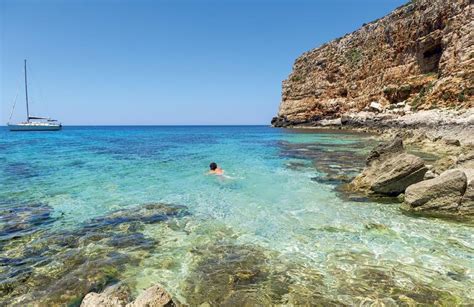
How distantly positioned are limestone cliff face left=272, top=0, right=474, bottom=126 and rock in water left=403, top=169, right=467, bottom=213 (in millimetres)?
29983

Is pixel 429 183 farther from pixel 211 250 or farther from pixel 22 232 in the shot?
pixel 22 232

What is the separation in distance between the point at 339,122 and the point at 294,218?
6417 cm

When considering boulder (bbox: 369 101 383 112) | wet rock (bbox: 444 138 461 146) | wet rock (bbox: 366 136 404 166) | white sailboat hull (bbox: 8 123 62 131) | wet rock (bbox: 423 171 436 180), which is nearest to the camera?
wet rock (bbox: 423 171 436 180)

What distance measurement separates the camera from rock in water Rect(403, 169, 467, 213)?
870cm

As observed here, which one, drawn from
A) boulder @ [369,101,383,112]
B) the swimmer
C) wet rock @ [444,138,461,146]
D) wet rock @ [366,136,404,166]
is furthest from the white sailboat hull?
wet rock @ [366,136,404,166]

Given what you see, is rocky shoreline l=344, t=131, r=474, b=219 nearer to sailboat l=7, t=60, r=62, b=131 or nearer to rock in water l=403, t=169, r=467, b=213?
rock in water l=403, t=169, r=467, b=213

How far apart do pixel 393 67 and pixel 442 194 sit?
59.2 m

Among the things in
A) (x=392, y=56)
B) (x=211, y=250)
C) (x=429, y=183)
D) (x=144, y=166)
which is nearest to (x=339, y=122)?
(x=392, y=56)

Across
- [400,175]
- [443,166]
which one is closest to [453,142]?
[443,166]

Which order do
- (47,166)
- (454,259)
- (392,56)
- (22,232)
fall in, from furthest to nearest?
(392,56) < (47,166) < (22,232) < (454,259)

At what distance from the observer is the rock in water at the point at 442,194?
8.70 metres

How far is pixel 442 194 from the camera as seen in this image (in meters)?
8.85

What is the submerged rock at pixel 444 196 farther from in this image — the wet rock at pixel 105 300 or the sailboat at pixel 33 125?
the sailboat at pixel 33 125

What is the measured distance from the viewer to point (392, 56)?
6009 centimetres
